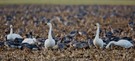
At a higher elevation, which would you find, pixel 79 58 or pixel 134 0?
pixel 134 0

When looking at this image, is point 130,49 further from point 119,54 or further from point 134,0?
point 134,0

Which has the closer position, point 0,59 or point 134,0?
point 0,59

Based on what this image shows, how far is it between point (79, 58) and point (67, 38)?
350 cm

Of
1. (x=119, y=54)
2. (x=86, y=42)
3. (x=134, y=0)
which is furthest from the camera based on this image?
(x=134, y=0)

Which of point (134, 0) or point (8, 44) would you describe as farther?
point (134, 0)

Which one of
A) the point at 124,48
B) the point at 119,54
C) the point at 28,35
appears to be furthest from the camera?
the point at 28,35

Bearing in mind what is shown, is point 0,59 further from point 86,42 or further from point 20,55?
point 86,42

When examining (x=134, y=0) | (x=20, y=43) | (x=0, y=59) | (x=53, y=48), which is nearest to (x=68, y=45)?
(x=53, y=48)

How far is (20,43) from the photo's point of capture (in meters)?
15.8

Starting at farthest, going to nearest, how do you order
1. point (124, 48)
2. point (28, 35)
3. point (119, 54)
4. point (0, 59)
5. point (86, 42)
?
1. point (28, 35)
2. point (86, 42)
3. point (124, 48)
4. point (119, 54)
5. point (0, 59)

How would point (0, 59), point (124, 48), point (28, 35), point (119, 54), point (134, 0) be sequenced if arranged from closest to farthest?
point (0, 59) < point (119, 54) < point (124, 48) < point (28, 35) < point (134, 0)

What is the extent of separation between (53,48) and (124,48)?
2.45 m

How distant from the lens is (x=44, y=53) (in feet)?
46.8

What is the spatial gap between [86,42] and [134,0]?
41.1 meters
